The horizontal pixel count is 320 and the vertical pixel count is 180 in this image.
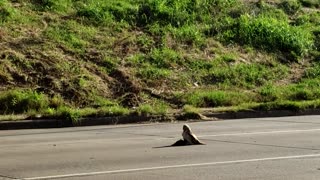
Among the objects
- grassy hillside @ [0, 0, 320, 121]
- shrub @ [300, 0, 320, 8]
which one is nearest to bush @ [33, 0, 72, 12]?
grassy hillside @ [0, 0, 320, 121]

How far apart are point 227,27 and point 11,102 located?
1063 centimetres

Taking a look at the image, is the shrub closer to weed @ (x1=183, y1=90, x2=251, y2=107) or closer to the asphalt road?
weed @ (x1=183, y1=90, x2=251, y2=107)

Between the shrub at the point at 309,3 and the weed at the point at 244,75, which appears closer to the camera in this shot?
the weed at the point at 244,75

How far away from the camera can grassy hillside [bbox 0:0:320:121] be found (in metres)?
20.0

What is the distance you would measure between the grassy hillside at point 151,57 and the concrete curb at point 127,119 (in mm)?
249

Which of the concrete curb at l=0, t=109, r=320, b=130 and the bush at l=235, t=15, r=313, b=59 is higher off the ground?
the bush at l=235, t=15, r=313, b=59

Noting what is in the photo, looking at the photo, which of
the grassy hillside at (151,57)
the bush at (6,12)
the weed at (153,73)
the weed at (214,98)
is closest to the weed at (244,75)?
the grassy hillside at (151,57)

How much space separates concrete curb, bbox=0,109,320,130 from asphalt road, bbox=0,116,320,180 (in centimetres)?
68

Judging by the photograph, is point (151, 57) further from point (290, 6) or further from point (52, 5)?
point (290, 6)

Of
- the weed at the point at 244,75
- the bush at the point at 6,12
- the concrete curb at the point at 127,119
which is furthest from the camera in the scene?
the bush at the point at 6,12

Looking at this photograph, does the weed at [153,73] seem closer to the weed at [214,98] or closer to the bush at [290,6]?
the weed at [214,98]

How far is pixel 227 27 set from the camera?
26.4 m

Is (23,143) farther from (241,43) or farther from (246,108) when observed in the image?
(241,43)

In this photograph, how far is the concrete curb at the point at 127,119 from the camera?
16781 millimetres
